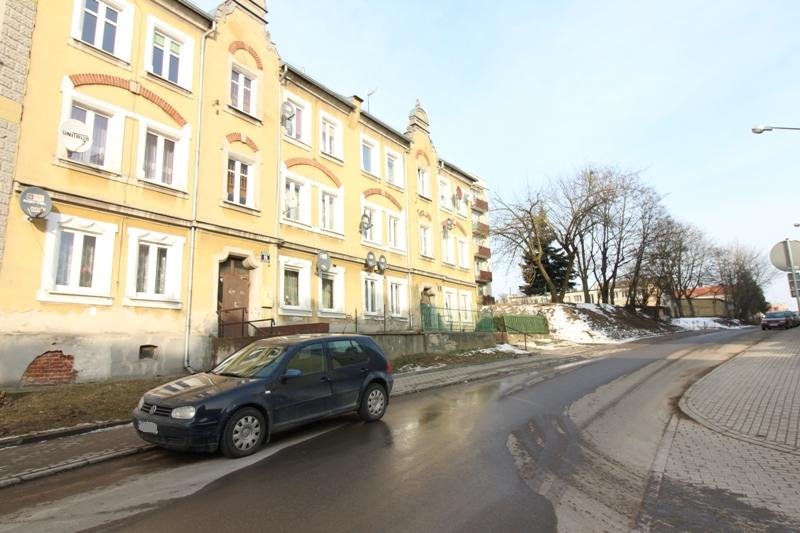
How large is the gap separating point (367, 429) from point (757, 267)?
94.0 meters

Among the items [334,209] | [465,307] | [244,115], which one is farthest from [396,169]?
[465,307]

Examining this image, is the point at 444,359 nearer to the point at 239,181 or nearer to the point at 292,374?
the point at 239,181

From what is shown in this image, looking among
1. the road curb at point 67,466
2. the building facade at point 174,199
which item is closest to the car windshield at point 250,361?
the road curb at point 67,466

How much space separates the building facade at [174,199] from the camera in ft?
38.8

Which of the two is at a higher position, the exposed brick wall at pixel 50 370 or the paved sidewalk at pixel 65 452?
the exposed brick wall at pixel 50 370

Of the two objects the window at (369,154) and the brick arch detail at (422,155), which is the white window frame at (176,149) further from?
the brick arch detail at (422,155)

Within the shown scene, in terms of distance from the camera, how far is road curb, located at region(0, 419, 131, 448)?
729 centimetres

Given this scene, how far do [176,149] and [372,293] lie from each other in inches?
422

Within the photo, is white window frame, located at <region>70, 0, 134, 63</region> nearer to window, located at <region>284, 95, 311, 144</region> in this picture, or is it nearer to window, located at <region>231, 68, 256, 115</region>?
window, located at <region>231, 68, 256, 115</region>

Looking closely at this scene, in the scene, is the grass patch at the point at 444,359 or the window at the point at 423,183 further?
the window at the point at 423,183

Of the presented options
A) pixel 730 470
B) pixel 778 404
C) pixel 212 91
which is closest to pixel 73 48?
pixel 212 91

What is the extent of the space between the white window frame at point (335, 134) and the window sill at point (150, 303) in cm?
963

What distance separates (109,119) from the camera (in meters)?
13.6

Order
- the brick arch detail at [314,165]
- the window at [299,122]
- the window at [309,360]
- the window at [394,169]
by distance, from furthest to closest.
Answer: the window at [394,169] < the window at [299,122] < the brick arch detail at [314,165] < the window at [309,360]
